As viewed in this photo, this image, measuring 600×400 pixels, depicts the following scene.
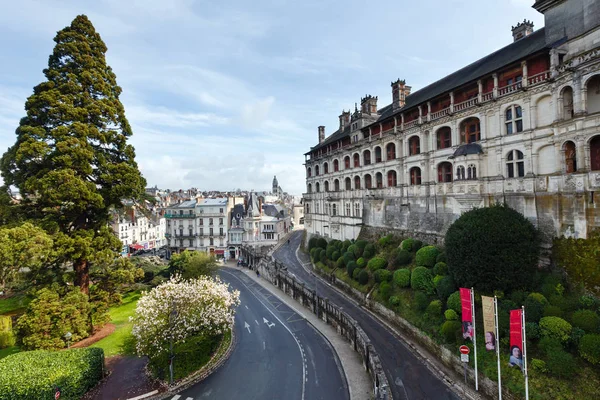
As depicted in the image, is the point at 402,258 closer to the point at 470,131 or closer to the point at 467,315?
the point at 467,315

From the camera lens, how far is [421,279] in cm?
2722

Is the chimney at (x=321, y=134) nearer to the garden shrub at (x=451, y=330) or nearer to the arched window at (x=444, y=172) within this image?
the arched window at (x=444, y=172)

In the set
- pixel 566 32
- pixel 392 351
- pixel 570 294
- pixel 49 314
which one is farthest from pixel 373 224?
pixel 49 314

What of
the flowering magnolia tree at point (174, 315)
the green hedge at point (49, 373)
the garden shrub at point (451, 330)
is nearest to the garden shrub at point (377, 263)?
the garden shrub at point (451, 330)

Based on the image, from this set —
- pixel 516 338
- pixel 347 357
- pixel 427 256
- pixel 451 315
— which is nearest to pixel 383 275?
pixel 427 256

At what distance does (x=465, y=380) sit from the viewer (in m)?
18.9

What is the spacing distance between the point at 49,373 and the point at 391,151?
130 ft

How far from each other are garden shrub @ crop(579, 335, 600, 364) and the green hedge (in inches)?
1155

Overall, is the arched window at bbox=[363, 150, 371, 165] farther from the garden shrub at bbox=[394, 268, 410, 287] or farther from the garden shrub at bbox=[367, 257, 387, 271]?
the garden shrub at bbox=[394, 268, 410, 287]

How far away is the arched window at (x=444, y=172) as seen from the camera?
33.3 m

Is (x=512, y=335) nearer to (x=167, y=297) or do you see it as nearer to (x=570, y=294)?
(x=570, y=294)

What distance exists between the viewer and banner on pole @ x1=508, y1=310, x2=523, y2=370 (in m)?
16.1

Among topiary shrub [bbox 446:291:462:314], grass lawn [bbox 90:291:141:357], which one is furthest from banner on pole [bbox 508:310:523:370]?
grass lawn [bbox 90:291:141:357]

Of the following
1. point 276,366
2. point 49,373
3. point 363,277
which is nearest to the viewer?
point 49,373
